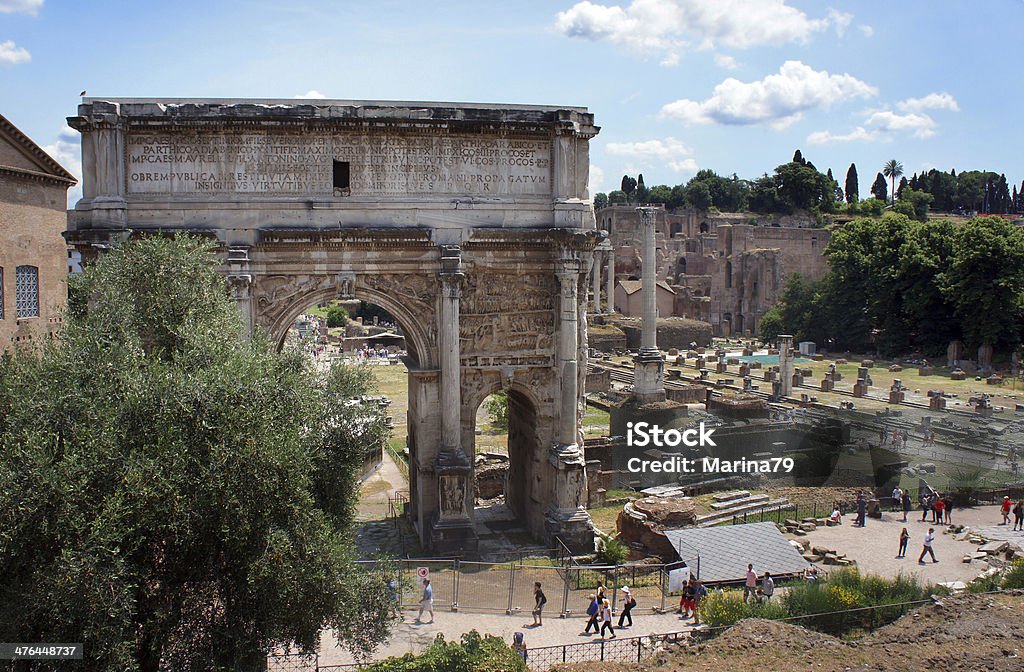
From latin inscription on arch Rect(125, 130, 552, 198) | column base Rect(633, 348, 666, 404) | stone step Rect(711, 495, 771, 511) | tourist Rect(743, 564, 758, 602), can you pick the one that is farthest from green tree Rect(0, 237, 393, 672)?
column base Rect(633, 348, 666, 404)

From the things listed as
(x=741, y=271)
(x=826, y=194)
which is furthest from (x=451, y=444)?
(x=826, y=194)

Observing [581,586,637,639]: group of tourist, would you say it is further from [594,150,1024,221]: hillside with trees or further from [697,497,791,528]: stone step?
[594,150,1024,221]: hillside with trees

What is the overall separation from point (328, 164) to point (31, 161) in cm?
1974

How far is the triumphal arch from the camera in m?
15.6

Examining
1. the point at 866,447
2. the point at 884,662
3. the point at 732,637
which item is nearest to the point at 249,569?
the point at 732,637

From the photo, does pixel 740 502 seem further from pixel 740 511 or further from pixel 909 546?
pixel 909 546

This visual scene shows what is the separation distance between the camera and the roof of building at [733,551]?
50.8ft

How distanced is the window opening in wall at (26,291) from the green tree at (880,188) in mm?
107559

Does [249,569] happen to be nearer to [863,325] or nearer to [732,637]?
[732,637]

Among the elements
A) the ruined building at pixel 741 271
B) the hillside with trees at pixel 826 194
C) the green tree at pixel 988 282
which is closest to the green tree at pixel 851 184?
the hillside with trees at pixel 826 194

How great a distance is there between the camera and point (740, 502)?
2108cm

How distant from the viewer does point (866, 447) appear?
80.7ft

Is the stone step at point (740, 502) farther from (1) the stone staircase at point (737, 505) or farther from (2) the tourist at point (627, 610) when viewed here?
(2) the tourist at point (627, 610)

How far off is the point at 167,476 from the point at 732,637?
8326 millimetres
